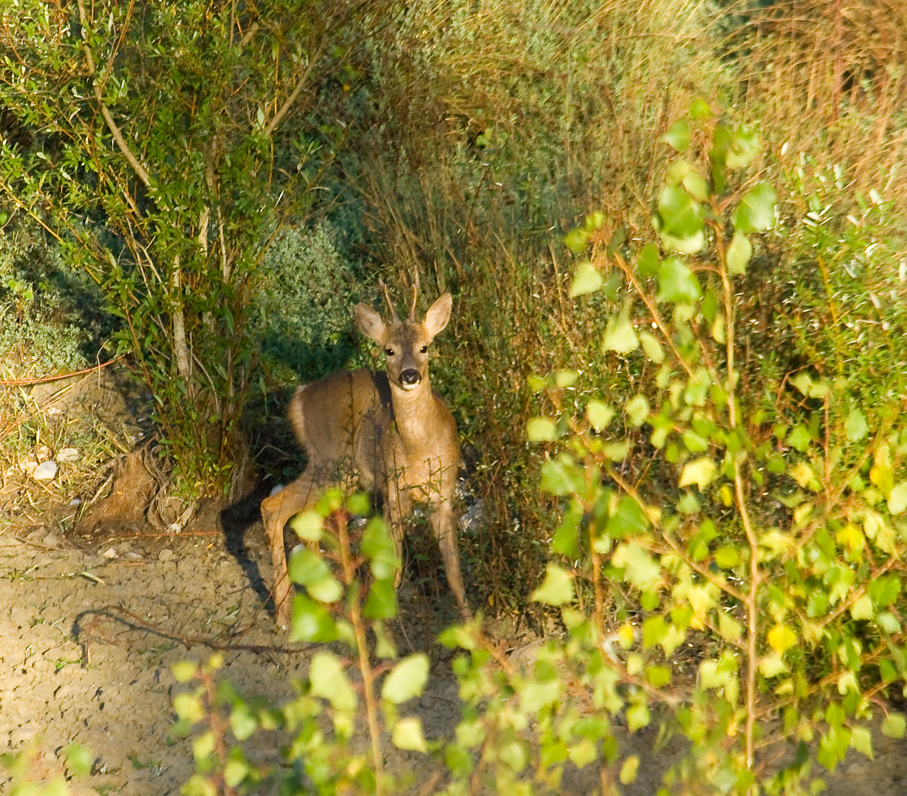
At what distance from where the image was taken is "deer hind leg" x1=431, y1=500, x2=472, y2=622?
4906mm

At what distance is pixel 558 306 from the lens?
489 cm

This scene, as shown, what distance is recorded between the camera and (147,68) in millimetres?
5328

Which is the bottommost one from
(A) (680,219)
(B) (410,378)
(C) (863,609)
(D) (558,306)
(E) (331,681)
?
(B) (410,378)

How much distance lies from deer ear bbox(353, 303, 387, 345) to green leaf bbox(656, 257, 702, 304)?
3142 mm

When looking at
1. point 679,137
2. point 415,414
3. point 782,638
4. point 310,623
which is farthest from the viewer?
point 415,414

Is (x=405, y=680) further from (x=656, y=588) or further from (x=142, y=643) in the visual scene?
(x=142, y=643)

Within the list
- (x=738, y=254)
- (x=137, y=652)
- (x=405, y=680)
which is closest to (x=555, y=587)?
(x=405, y=680)

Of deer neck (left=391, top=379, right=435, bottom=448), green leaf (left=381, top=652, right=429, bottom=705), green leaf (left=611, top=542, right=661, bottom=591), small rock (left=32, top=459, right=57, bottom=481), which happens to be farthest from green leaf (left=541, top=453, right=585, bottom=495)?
small rock (left=32, top=459, right=57, bottom=481)

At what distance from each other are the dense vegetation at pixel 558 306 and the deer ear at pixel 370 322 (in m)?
0.47

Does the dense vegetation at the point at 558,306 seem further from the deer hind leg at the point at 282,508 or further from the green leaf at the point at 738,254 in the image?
the deer hind leg at the point at 282,508

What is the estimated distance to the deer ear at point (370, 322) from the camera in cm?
531

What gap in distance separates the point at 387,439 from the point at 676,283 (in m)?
3.34

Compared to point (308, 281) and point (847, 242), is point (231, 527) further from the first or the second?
point (847, 242)

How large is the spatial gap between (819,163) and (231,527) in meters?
3.48
